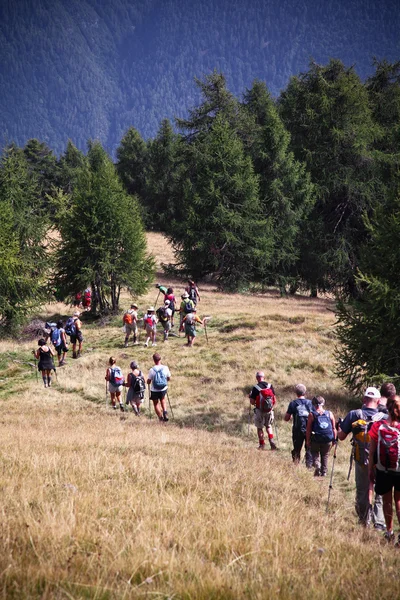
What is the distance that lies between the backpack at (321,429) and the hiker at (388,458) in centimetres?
299

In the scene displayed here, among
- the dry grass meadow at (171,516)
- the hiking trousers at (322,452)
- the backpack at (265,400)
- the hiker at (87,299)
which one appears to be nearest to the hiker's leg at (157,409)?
the dry grass meadow at (171,516)

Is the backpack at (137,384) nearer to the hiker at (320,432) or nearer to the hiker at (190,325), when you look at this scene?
the hiker at (320,432)

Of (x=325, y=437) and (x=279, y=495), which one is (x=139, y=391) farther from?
(x=279, y=495)

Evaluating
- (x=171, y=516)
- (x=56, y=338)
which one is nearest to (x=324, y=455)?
(x=171, y=516)

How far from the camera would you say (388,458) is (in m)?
5.64

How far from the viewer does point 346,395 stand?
16.0m

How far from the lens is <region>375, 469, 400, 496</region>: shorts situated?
19.0ft

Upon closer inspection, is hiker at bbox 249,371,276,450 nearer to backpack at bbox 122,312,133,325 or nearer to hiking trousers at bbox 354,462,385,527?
hiking trousers at bbox 354,462,385,527

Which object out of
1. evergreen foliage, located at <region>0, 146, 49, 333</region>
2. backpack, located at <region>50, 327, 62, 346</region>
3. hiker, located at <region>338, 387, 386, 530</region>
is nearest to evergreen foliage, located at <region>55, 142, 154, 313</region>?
Result: evergreen foliage, located at <region>0, 146, 49, 333</region>

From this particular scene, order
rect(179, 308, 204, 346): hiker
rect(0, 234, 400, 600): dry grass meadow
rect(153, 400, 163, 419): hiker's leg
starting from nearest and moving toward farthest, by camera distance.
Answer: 1. rect(0, 234, 400, 600): dry grass meadow
2. rect(153, 400, 163, 419): hiker's leg
3. rect(179, 308, 204, 346): hiker

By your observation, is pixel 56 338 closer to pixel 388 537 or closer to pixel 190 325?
pixel 190 325

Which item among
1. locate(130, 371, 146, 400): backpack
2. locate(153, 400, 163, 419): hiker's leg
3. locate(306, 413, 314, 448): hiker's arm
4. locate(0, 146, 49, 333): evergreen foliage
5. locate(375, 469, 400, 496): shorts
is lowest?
locate(153, 400, 163, 419): hiker's leg

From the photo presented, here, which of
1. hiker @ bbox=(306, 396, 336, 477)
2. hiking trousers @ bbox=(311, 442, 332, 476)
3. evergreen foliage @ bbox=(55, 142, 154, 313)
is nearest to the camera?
hiker @ bbox=(306, 396, 336, 477)

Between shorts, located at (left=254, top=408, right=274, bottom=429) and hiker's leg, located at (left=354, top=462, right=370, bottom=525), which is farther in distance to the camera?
shorts, located at (left=254, top=408, right=274, bottom=429)
